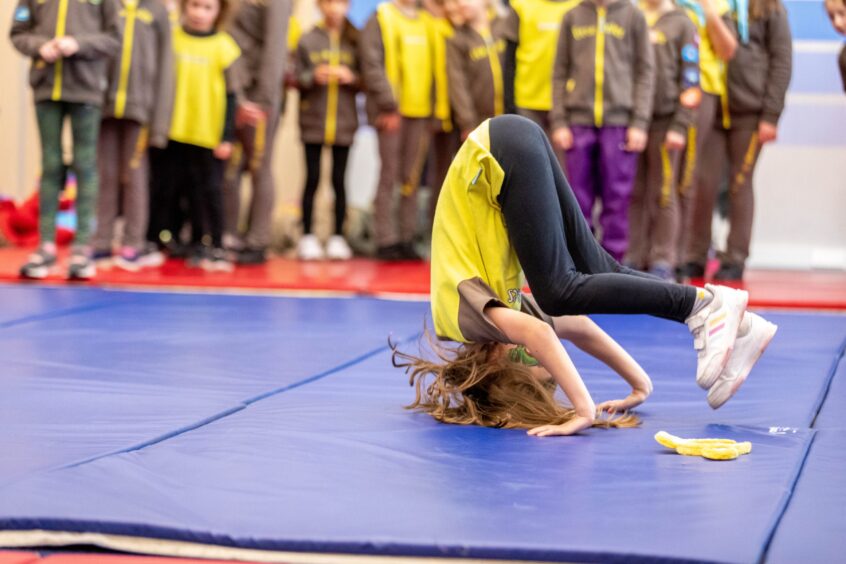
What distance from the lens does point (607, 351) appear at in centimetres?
334

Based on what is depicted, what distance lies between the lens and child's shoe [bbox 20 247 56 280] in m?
6.48

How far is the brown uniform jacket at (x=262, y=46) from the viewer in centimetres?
739

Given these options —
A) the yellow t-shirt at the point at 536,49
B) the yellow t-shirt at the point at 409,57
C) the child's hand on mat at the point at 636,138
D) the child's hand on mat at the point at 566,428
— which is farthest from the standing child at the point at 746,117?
the child's hand on mat at the point at 566,428

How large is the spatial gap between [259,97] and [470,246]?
445cm

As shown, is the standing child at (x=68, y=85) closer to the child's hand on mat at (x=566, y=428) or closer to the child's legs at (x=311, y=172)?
the child's legs at (x=311, y=172)

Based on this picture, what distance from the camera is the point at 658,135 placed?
277 inches

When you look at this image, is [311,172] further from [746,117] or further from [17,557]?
[17,557]

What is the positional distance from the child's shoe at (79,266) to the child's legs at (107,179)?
0.82 metres

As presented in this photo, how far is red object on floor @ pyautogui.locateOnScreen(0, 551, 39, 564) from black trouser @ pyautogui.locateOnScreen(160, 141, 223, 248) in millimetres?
5051

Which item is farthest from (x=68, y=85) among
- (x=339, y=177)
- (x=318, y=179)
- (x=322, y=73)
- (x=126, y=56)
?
(x=339, y=177)

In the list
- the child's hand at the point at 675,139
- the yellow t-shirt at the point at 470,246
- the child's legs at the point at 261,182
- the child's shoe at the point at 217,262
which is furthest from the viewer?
the child's legs at the point at 261,182

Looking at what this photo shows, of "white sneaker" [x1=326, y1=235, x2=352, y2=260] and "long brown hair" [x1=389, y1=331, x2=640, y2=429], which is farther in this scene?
"white sneaker" [x1=326, y1=235, x2=352, y2=260]

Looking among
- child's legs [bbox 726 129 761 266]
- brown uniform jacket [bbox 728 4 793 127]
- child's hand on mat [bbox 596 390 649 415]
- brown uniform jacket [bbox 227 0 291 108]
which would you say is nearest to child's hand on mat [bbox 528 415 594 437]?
child's hand on mat [bbox 596 390 649 415]

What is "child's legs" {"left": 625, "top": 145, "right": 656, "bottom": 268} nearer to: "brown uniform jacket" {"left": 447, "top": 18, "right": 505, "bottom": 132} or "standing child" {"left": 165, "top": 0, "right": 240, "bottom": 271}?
"brown uniform jacket" {"left": 447, "top": 18, "right": 505, "bottom": 132}
